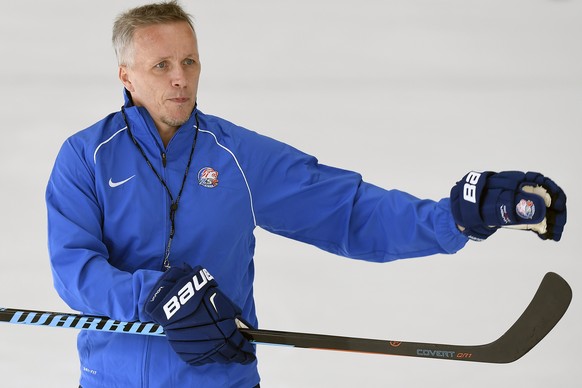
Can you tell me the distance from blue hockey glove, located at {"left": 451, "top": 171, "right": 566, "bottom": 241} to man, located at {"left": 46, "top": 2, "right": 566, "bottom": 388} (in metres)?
0.09

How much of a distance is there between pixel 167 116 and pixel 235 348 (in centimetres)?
56

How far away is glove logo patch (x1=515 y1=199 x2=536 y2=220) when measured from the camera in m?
2.13

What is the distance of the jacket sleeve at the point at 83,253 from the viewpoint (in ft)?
7.75

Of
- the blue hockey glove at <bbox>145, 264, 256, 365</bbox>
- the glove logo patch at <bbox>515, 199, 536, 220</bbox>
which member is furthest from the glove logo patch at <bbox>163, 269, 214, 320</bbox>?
the glove logo patch at <bbox>515, 199, 536, 220</bbox>

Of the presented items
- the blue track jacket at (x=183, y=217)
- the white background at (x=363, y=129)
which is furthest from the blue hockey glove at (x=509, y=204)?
the white background at (x=363, y=129)

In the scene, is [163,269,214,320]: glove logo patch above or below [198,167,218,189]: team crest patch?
below

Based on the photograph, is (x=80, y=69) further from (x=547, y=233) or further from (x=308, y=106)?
(x=547, y=233)

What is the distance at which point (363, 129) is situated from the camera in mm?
4363

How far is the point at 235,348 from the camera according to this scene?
238 cm

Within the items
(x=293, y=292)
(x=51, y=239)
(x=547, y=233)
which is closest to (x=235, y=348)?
(x=51, y=239)

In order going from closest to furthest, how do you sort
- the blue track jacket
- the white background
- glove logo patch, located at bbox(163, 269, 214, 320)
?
1. glove logo patch, located at bbox(163, 269, 214, 320)
2. the blue track jacket
3. the white background

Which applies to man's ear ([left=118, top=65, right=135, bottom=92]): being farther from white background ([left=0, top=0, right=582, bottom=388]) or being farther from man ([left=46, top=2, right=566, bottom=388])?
white background ([left=0, top=0, right=582, bottom=388])

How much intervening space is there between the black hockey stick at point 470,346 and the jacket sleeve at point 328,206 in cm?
22

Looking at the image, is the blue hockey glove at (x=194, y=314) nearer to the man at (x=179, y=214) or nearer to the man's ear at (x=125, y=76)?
the man at (x=179, y=214)
